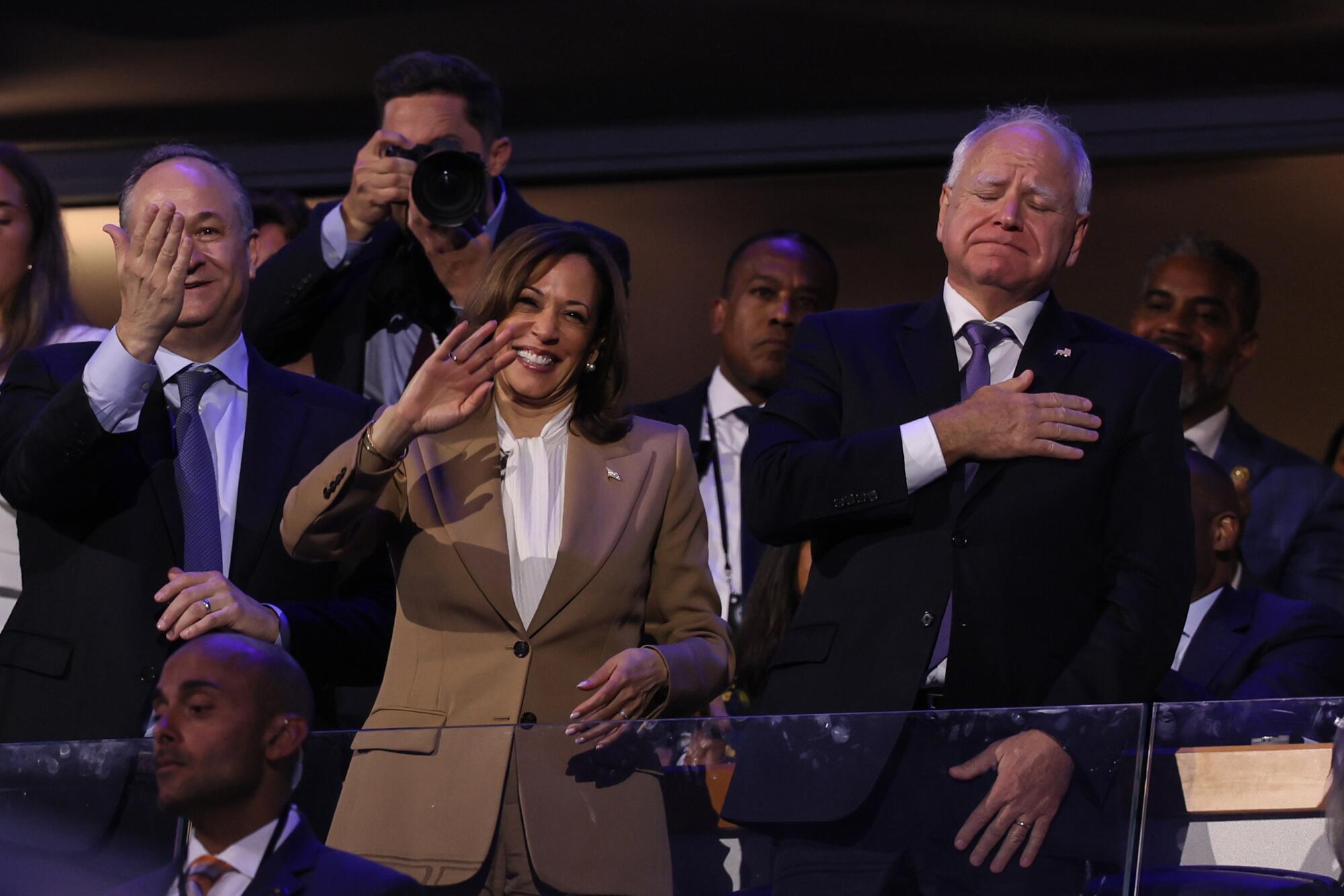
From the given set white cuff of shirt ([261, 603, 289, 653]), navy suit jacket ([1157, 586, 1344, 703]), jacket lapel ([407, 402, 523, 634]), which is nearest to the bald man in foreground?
navy suit jacket ([1157, 586, 1344, 703])

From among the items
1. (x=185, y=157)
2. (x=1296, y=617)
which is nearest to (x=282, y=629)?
(x=185, y=157)

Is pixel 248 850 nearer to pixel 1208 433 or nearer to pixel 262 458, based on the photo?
pixel 262 458

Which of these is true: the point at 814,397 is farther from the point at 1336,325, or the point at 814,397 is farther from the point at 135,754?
the point at 1336,325

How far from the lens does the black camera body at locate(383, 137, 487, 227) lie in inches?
117

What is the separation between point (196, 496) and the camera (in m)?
2.51

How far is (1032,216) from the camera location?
7.77 feet

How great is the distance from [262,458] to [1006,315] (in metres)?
1.06

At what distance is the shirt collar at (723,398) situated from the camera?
373 centimetres

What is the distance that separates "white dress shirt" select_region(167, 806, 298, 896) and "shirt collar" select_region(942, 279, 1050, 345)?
3.62 ft

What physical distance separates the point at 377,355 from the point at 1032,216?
131 cm

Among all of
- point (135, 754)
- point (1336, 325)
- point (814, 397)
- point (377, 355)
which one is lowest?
point (135, 754)

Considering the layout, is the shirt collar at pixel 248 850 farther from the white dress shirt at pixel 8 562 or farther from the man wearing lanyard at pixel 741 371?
the man wearing lanyard at pixel 741 371

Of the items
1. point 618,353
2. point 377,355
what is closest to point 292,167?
point 377,355

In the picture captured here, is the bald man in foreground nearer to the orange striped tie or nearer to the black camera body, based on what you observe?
the black camera body
